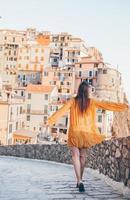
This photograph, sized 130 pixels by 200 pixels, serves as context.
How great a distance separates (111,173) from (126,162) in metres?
1.19

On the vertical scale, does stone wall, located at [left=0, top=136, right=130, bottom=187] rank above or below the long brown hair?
below

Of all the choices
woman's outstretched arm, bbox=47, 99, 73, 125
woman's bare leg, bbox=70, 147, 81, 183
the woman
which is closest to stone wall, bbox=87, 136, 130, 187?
the woman

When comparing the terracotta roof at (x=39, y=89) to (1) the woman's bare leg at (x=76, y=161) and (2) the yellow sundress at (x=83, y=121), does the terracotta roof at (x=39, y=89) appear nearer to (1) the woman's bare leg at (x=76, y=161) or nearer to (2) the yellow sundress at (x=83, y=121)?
(2) the yellow sundress at (x=83, y=121)

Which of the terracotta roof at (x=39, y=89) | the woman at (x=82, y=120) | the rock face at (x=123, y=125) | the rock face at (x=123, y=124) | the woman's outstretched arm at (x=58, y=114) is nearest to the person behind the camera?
the woman at (x=82, y=120)

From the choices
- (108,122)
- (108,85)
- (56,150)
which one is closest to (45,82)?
(108,85)

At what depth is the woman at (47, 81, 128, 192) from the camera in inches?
245

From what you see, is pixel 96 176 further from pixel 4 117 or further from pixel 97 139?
pixel 4 117

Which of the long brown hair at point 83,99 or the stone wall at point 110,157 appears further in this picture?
the long brown hair at point 83,99

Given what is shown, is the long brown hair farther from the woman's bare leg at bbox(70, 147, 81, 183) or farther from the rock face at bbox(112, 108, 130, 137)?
the rock face at bbox(112, 108, 130, 137)

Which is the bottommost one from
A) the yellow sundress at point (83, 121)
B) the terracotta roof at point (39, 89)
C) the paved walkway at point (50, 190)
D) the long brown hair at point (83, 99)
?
the paved walkway at point (50, 190)

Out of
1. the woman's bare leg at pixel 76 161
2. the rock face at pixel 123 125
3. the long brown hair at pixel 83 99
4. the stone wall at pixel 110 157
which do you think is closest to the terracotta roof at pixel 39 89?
the rock face at pixel 123 125

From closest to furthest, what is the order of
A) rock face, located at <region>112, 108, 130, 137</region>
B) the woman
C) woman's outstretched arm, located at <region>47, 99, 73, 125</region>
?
the woman, woman's outstretched arm, located at <region>47, 99, 73, 125</region>, rock face, located at <region>112, 108, 130, 137</region>

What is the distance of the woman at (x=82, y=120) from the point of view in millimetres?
6223

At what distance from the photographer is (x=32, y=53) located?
11781cm
